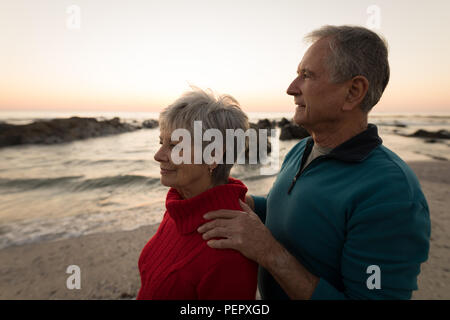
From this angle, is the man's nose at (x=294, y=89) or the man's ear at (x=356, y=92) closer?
the man's ear at (x=356, y=92)

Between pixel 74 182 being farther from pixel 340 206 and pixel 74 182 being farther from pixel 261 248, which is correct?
pixel 340 206

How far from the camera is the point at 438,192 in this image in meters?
7.59

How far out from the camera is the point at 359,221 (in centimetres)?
144

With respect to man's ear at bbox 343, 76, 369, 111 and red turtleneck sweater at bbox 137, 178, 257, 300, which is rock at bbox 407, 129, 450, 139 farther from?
red turtleneck sweater at bbox 137, 178, 257, 300

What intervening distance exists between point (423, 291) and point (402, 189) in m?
3.13

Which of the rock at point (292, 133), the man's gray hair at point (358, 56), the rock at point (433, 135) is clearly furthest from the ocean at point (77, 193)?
the rock at point (433, 135)

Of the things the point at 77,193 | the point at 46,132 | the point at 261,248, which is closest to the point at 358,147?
the point at 261,248

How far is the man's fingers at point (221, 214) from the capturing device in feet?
5.56

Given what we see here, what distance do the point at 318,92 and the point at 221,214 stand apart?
114 cm

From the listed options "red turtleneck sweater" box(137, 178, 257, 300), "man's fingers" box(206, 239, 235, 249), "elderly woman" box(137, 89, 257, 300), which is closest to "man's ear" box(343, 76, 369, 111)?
"elderly woman" box(137, 89, 257, 300)

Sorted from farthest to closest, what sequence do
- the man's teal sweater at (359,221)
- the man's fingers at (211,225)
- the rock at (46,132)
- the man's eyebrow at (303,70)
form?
1. the rock at (46,132)
2. the man's eyebrow at (303,70)
3. the man's fingers at (211,225)
4. the man's teal sweater at (359,221)

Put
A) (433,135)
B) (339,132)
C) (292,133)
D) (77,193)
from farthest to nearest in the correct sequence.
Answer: (292,133)
(433,135)
(77,193)
(339,132)

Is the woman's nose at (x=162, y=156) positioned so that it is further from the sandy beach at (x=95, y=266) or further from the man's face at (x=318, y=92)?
the sandy beach at (x=95, y=266)
